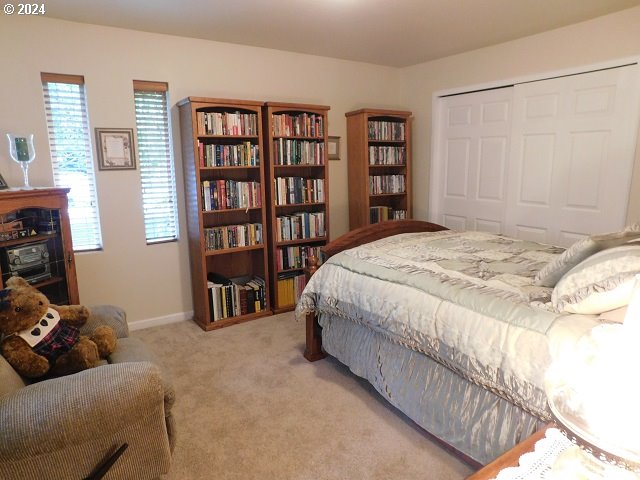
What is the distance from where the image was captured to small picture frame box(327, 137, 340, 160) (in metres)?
4.24

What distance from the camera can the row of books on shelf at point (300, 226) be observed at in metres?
3.78

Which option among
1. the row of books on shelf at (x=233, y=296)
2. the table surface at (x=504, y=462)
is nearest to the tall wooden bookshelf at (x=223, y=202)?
the row of books on shelf at (x=233, y=296)

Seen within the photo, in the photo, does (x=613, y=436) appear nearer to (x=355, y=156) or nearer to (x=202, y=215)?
(x=202, y=215)

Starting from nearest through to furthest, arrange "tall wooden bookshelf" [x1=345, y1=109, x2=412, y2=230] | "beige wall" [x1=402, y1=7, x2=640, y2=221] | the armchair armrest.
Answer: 1. the armchair armrest
2. "beige wall" [x1=402, y1=7, x2=640, y2=221]
3. "tall wooden bookshelf" [x1=345, y1=109, x2=412, y2=230]

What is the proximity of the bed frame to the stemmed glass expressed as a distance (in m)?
1.91

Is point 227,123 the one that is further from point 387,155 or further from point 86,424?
point 86,424

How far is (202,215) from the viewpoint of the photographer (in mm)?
3359

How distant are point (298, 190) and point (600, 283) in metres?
2.68

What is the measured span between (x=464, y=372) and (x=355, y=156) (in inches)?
112

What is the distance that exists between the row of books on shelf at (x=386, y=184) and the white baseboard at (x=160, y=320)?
2147 millimetres

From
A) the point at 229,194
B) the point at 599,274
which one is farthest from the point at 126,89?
the point at 599,274

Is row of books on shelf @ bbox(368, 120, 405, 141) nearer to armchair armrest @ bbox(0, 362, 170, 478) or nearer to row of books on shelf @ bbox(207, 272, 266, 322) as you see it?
row of books on shelf @ bbox(207, 272, 266, 322)

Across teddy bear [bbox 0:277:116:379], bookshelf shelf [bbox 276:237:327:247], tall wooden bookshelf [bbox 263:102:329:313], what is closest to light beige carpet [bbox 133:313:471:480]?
teddy bear [bbox 0:277:116:379]

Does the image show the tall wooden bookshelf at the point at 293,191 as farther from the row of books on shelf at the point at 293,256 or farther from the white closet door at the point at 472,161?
the white closet door at the point at 472,161
